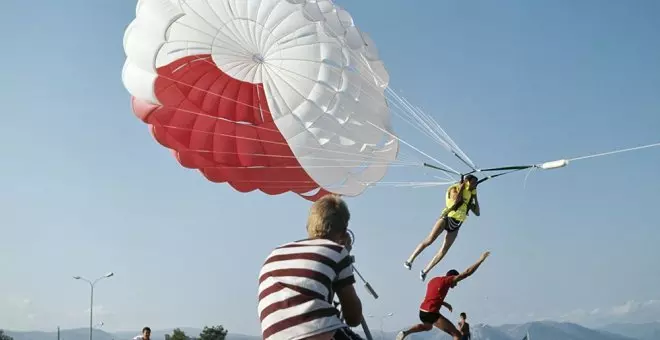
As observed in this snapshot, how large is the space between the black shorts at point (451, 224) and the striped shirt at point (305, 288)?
6877mm

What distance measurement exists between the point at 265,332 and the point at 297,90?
8229mm

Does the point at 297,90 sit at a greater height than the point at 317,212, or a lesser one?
greater

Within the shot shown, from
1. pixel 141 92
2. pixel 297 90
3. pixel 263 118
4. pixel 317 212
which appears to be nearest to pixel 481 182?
pixel 297 90

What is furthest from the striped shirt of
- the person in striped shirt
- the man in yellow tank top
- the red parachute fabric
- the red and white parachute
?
the red parachute fabric

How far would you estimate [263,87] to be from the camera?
38.3 feet

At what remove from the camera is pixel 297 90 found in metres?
11.2

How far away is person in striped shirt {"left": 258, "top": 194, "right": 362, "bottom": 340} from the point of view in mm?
3016

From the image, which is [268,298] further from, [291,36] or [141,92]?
[141,92]

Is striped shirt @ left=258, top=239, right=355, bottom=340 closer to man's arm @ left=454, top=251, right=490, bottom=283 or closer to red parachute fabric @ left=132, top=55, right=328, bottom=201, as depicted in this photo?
man's arm @ left=454, top=251, right=490, bottom=283

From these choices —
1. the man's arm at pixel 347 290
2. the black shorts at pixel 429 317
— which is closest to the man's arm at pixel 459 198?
the black shorts at pixel 429 317

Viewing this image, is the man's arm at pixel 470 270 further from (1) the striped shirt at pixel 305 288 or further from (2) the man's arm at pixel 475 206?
(1) the striped shirt at pixel 305 288

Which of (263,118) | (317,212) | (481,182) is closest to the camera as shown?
(317,212)

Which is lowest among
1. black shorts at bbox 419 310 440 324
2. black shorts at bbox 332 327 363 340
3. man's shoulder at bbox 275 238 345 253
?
black shorts at bbox 419 310 440 324

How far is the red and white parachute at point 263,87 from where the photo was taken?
1096 centimetres
